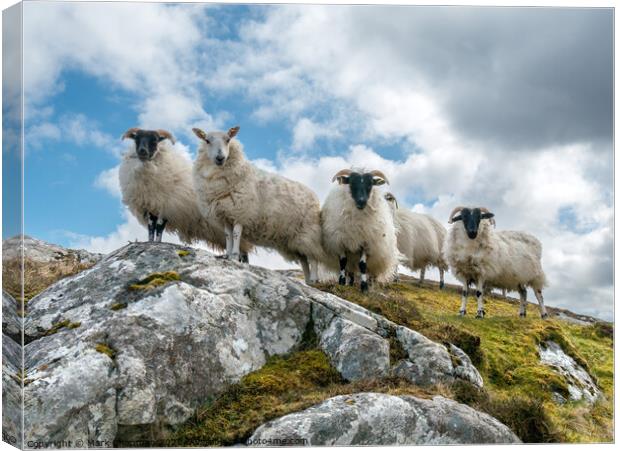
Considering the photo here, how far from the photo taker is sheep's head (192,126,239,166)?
1431 cm

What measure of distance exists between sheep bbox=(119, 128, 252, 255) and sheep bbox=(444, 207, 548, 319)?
7.87 m

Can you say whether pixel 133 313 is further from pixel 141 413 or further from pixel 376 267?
pixel 376 267

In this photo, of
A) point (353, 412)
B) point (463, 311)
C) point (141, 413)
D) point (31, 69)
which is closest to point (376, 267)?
point (463, 311)

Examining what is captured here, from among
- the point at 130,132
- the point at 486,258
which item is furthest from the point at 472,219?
the point at 130,132

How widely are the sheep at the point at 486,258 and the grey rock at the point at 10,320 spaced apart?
41.0 feet

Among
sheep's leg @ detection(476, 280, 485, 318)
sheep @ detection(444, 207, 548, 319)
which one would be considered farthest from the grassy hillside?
sheep @ detection(444, 207, 548, 319)

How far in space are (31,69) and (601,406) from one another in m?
12.7

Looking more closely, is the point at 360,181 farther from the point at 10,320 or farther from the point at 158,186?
the point at 10,320

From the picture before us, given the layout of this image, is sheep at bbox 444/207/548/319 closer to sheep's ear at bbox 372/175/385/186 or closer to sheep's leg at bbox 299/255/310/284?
sheep's ear at bbox 372/175/385/186

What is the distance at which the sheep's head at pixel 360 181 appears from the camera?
1561cm

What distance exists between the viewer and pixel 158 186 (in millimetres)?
15008

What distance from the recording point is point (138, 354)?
10.1 meters

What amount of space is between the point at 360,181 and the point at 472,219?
5278 millimetres

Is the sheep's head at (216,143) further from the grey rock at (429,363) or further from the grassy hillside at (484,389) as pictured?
the grey rock at (429,363)
